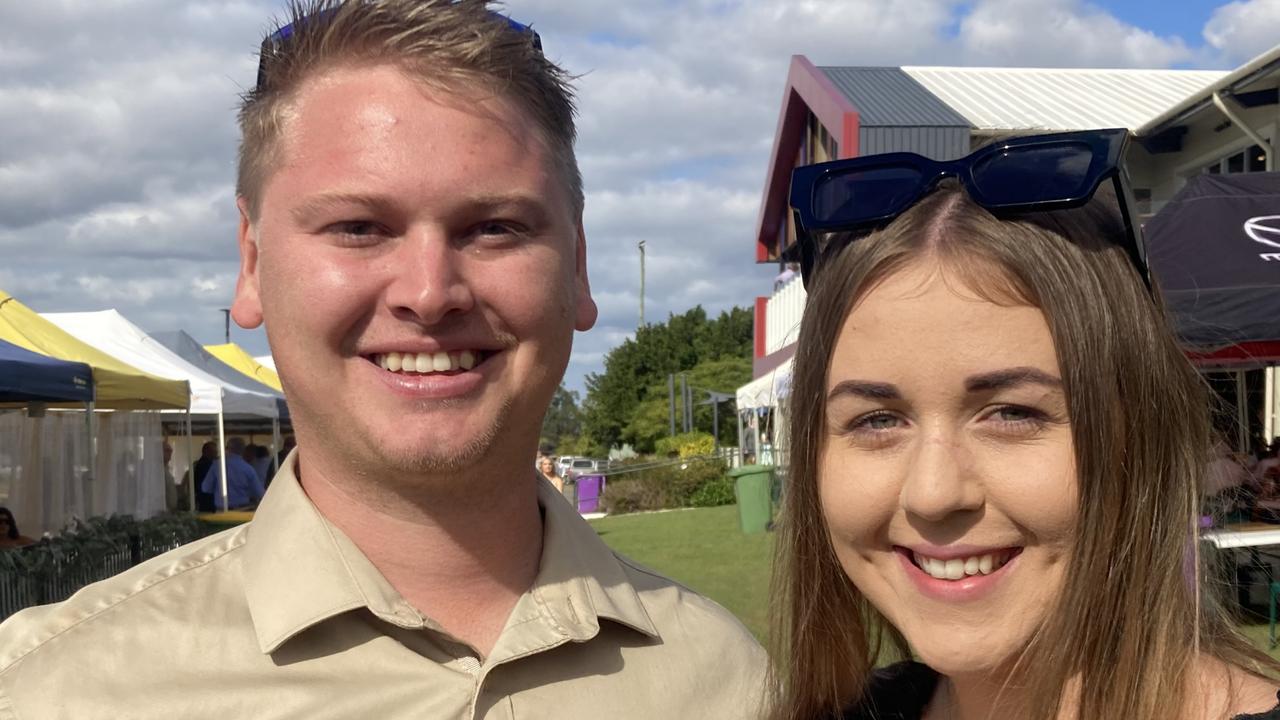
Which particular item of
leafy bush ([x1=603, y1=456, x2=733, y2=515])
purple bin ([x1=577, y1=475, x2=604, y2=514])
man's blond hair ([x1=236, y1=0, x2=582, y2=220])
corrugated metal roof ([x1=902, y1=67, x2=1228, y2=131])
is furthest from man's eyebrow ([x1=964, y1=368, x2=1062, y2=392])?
purple bin ([x1=577, y1=475, x2=604, y2=514])

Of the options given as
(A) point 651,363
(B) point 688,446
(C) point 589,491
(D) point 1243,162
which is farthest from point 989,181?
(A) point 651,363

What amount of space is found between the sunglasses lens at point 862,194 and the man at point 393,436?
19.4 inches

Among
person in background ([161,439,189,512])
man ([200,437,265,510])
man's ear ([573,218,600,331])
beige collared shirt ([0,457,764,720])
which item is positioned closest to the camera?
beige collared shirt ([0,457,764,720])

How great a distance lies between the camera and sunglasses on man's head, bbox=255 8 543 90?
7.24ft

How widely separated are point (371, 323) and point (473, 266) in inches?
8.1

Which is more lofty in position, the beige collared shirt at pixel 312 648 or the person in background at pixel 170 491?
the beige collared shirt at pixel 312 648

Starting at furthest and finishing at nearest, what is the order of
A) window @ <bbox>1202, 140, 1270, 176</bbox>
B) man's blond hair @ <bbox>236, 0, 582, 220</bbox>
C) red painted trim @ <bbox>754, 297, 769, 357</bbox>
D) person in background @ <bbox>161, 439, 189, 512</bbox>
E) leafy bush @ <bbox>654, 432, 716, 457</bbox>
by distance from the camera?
leafy bush @ <bbox>654, 432, 716, 457</bbox> < red painted trim @ <bbox>754, 297, 769, 357</bbox> < person in background @ <bbox>161, 439, 189, 512</bbox> < window @ <bbox>1202, 140, 1270, 176</bbox> < man's blond hair @ <bbox>236, 0, 582, 220</bbox>

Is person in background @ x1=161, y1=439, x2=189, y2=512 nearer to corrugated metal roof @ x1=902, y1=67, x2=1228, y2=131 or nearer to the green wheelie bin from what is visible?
the green wheelie bin

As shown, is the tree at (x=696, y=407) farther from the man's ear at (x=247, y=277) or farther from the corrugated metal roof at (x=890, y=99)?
the man's ear at (x=247, y=277)

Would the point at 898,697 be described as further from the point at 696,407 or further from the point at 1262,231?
the point at 696,407

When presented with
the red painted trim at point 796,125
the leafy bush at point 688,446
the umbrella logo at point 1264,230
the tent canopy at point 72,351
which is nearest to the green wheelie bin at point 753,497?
the red painted trim at point 796,125

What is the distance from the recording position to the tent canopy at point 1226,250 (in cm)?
611

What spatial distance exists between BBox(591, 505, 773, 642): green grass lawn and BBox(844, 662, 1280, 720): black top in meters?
3.89

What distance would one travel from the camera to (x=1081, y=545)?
172cm
